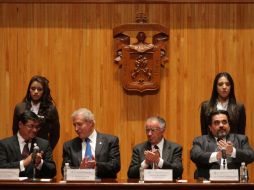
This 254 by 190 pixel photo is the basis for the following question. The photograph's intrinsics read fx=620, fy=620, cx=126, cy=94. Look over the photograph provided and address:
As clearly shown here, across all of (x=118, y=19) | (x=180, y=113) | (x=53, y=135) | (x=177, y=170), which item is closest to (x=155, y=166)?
(x=177, y=170)

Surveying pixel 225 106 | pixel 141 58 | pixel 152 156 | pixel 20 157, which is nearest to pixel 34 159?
pixel 20 157

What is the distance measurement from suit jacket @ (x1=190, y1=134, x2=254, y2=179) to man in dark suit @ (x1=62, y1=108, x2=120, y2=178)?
76 centimetres

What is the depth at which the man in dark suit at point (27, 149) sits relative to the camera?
5.61 metres

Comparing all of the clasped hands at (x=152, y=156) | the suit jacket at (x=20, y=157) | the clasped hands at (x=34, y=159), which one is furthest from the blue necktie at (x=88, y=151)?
the clasped hands at (x=152, y=156)

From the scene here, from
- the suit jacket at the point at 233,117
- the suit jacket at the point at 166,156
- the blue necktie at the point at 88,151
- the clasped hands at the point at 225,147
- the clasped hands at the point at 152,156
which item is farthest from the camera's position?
the suit jacket at the point at 233,117

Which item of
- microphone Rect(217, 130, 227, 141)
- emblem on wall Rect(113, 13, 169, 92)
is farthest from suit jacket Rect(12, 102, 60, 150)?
microphone Rect(217, 130, 227, 141)

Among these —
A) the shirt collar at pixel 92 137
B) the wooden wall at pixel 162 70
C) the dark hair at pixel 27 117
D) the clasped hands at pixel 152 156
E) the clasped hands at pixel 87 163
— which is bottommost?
the clasped hands at pixel 87 163

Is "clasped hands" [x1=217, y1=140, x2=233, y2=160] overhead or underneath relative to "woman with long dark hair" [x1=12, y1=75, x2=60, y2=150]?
underneath

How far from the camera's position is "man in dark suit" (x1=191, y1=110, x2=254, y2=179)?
5508 mm

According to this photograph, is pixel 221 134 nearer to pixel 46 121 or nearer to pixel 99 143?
pixel 99 143

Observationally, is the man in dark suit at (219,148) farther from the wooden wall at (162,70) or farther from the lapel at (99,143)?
the wooden wall at (162,70)

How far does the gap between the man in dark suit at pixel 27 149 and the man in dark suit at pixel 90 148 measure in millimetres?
196

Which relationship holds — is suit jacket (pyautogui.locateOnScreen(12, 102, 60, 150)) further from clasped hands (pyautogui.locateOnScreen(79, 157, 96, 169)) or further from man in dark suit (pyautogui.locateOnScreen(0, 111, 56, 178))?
clasped hands (pyautogui.locateOnScreen(79, 157, 96, 169))

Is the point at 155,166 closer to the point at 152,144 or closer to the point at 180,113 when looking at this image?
the point at 152,144
